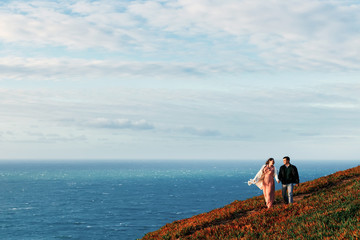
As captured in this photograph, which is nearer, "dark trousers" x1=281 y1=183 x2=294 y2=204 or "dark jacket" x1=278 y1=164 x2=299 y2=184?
"dark jacket" x1=278 y1=164 x2=299 y2=184

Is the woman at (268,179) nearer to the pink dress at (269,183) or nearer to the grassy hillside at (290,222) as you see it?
the pink dress at (269,183)

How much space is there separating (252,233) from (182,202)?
11971 cm

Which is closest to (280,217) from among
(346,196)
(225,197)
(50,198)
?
(346,196)

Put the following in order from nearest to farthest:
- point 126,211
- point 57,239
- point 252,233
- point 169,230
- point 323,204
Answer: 1. point 252,233
2. point 323,204
3. point 169,230
4. point 57,239
5. point 126,211

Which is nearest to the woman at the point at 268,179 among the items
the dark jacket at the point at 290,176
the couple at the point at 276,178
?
the couple at the point at 276,178

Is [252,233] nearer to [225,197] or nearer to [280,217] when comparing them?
[280,217]

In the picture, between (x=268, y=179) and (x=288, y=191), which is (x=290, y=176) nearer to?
(x=288, y=191)

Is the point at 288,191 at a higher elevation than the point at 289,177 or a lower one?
lower

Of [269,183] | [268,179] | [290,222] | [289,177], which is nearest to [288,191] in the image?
[289,177]

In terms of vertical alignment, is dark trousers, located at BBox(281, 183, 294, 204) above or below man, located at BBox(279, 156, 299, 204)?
below

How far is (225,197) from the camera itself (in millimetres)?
140000

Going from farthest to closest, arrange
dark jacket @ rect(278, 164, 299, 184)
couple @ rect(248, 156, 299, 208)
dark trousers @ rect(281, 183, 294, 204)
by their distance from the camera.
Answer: dark trousers @ rect(281, 183, 294, 204) < couple @ rect(248, 156, 299, 208) < dark jacket @ rect(278, 164, 299, 184)

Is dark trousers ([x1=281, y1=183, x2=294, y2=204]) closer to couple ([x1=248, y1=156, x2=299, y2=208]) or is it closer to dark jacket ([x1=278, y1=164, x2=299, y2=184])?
couple ([x1=248, y1=156, x2=299, y2=208])

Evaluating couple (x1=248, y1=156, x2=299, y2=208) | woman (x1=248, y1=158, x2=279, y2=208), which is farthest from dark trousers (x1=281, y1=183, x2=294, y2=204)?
woman (x1=248, y1=158, x2=279, y2=208)
